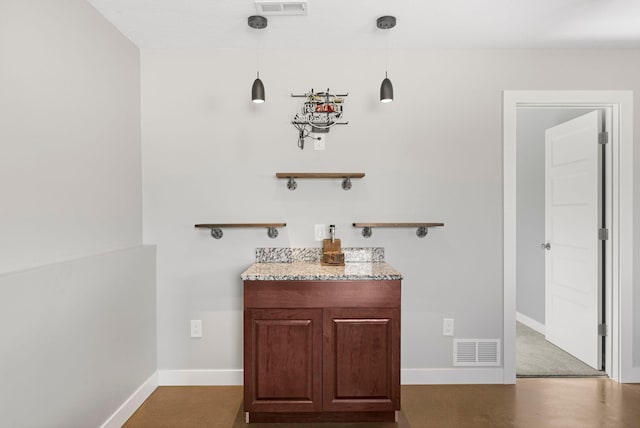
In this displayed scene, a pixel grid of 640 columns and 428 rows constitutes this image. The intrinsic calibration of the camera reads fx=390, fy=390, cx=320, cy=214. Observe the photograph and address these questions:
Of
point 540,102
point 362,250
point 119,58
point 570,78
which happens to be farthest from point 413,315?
point 119,58

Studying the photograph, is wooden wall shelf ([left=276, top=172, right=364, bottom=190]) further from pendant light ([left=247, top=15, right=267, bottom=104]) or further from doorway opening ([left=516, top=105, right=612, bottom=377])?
doorway opening ([left=516, top=105, right=612, bottom=377])

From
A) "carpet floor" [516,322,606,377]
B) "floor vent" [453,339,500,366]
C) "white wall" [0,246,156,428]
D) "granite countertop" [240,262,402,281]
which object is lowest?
"carpet floor" [516,322,606,377]

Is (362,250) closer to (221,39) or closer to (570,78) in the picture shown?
(221,39)

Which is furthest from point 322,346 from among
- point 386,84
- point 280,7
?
point 280,7

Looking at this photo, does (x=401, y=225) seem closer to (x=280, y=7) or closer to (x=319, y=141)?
(x=319, y=141)

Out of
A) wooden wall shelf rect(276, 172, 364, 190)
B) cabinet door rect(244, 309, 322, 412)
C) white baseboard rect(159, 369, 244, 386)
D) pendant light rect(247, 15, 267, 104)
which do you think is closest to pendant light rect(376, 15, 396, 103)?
wooden wall shelf rect(276, 172, 364, 190)

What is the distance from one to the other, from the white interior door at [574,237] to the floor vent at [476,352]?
89 centimetres

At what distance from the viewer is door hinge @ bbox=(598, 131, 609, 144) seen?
2968 millimetres

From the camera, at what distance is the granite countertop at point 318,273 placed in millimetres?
2266

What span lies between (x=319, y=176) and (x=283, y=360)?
4.11 feet

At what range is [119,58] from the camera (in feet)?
8.41

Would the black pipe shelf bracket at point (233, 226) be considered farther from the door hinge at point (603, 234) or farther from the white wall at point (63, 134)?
the door hinge at point (603, 234)

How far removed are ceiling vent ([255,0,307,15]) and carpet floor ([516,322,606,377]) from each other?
3054 millimetres

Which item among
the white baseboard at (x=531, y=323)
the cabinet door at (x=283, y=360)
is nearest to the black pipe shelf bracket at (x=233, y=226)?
the cabinet door at (x=283, y=360)
